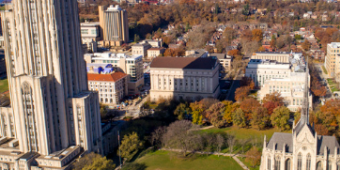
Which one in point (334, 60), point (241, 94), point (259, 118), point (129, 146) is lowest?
point (129, 146)

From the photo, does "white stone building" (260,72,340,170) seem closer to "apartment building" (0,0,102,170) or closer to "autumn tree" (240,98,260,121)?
"autumn tree" (240,98,260,121)

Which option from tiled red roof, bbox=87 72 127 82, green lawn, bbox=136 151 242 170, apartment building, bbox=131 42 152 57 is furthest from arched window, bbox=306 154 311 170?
apartment building, bbox=131 42 152 57

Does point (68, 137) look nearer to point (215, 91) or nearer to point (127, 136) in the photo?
point (127, 136)

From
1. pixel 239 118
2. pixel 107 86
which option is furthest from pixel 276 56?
pixel 107 86

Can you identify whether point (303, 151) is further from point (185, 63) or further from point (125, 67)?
point (125, 67)

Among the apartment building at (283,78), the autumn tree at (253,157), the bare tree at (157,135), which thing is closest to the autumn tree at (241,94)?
the apartment building at (283,78)

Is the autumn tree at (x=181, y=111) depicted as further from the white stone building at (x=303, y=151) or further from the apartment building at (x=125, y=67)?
the white stone building at (x=303, y=151)
